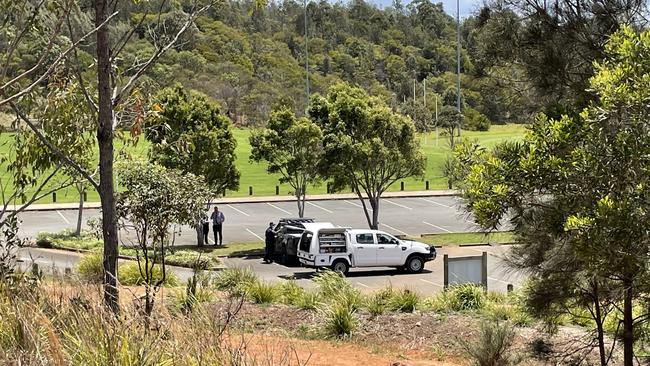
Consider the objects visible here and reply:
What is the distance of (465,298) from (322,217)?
2379cm

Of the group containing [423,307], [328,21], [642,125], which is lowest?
[423,307]

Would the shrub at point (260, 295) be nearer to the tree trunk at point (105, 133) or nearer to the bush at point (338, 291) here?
the bush at point (338, 291)

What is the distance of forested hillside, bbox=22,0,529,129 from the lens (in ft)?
286

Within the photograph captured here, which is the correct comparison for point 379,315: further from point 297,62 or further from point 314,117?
point 297,62

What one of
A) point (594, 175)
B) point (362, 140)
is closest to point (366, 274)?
point (362, 140)

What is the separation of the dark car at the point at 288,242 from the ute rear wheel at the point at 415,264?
3474 millimetres

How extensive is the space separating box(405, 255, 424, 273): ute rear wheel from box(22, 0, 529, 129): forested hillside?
771 inches

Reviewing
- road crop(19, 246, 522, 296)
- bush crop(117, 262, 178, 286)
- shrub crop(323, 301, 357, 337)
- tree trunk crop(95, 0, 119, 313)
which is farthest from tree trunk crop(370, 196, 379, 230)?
tree trunk crop(95, 0, 119, 313)

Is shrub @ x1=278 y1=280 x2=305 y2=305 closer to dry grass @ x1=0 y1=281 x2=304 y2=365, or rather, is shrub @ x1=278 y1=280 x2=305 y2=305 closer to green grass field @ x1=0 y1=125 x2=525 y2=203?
dry grass @ x1=0 y1=281 x2=304 y2=365

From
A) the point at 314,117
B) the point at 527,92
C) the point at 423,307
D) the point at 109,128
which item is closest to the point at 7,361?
the point at 109,128

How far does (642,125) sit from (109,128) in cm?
483

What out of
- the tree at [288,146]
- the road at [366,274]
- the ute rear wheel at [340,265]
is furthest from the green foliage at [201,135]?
the ute rear wheel at [340,265]

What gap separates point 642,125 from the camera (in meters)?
6.23

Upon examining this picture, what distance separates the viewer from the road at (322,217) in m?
35.2
